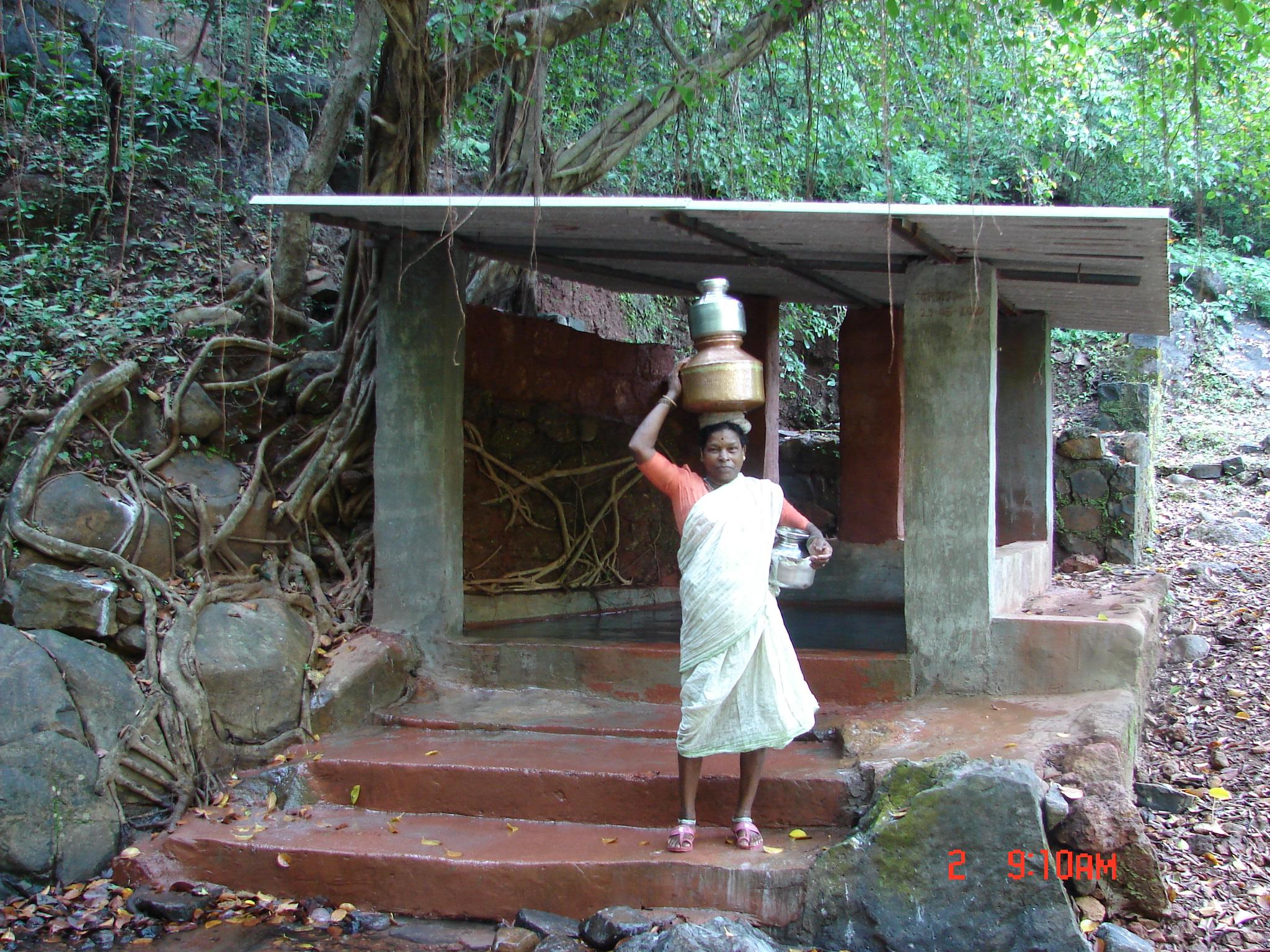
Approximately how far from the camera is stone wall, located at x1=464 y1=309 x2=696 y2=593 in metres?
6.58

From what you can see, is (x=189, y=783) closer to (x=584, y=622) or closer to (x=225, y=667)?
(x=225, y=667)

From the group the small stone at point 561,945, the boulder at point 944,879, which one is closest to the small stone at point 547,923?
the small stone at point 561,945

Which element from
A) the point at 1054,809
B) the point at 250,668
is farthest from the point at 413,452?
the point at 1054,809

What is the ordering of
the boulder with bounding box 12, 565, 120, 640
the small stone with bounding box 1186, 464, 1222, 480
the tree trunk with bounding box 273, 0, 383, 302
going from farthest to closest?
1. the small stone with bounding box 1186, 464, 1222, 480
2. the tree trunk with bounding box 273, 0, 383, 302
3. the boulder with bounding box 12, 565, 120, 640

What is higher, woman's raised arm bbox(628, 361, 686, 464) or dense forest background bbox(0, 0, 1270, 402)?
dense forest background bbox(0, 0, 1270, 402)

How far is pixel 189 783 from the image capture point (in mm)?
4219

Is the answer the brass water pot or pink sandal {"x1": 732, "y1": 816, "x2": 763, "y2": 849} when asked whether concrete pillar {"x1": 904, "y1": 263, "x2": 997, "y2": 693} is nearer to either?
the brass water pot

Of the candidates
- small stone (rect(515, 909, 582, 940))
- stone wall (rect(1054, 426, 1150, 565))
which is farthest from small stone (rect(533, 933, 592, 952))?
stone wall (rect(1054, 426, 1150, 565))

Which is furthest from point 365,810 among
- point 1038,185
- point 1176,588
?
point 1038,185

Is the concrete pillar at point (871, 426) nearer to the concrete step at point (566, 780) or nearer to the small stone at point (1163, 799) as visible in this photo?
the small stone at point (1163, 799)

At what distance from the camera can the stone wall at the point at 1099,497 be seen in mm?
7613

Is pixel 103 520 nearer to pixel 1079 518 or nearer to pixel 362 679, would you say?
pixel 362 679

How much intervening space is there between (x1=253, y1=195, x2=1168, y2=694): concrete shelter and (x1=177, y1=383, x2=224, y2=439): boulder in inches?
40.5

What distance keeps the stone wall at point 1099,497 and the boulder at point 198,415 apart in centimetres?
595
